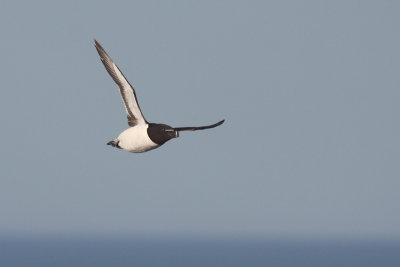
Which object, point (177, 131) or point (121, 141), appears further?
point (121, 141)

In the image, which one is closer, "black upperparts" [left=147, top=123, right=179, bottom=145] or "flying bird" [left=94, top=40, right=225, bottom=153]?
"black upperparts" [left=147, top=123, right=179, bottom=145]

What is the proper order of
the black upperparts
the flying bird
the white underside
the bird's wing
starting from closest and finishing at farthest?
the black upperparts → the flying bird → the white underside → the bird's wing

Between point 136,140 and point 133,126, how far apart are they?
134cm

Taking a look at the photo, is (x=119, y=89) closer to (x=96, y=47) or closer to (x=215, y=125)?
(x=96, y=47)

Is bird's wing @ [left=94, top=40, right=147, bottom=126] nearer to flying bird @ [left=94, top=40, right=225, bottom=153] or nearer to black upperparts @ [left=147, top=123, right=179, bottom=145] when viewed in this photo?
flying bird @ [left=94, top=40, right=225, bottom=153]

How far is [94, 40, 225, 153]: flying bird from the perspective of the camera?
112ft

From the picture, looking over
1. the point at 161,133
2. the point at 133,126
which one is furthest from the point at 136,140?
the point at 161,133

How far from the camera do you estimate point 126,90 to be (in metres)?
35.8

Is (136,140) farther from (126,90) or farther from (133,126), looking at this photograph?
(126,90)

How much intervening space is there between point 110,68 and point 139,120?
7.37ft

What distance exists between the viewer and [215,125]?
34375mm

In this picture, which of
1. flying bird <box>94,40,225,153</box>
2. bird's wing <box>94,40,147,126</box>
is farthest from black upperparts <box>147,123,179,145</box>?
bird's wing <box>94,40,147,126</box>

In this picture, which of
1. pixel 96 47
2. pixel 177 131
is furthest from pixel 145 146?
pixel 96 47

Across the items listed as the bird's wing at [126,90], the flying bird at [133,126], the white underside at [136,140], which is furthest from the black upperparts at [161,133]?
the bird's wing at [126,90]
